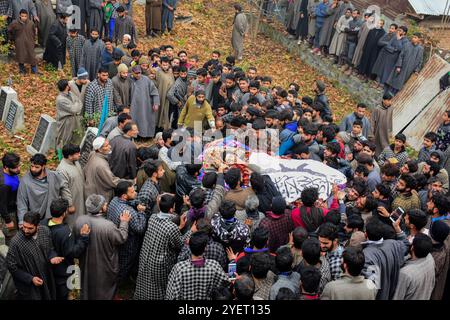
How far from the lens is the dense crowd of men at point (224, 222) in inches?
238

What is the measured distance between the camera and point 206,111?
1101cm

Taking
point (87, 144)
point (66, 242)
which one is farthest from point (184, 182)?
point (87, 144)

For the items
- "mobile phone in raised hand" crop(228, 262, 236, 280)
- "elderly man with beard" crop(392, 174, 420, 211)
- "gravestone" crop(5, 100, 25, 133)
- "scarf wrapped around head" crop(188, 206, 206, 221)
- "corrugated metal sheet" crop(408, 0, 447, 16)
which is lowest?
"gravestone" crop(5, 100, 25, 133)

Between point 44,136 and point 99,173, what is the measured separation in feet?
10.5

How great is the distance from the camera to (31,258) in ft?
21.3

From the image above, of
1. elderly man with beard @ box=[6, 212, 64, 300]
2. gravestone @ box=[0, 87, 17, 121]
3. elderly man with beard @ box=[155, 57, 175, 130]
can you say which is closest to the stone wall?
elderly man with beard @ box=[155, 57, 175, 130]

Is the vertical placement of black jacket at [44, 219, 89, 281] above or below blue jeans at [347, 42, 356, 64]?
below

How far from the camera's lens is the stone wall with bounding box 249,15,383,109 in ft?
51.2

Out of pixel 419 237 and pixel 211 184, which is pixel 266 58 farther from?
pixel 419 237

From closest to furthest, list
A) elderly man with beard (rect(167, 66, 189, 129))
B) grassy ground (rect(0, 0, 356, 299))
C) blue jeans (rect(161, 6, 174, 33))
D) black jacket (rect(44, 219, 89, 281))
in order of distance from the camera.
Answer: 1. black jacket (rect(44, 219, 89, 281))
2. elderly man with beard (rect(167, 66, 189, 129))
3. grassy ground (rect(0, 0, 356, 299))
4. blue jeans (rect(161, 6, 174, 33))

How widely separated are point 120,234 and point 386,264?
3345 millimetres

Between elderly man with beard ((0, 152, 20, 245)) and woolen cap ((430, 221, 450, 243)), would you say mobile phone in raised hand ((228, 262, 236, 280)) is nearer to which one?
woolen cap ((430, 221, 450, 243))

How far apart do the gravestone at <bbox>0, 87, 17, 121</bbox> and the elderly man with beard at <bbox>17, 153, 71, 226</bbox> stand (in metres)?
4.94

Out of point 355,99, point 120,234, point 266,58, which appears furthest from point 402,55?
point 120,234
